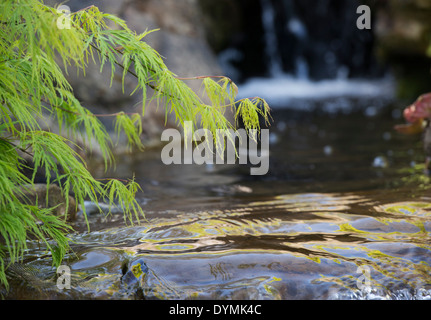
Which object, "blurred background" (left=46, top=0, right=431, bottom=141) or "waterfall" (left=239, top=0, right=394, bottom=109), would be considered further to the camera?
"waterfall" (left=239, top=0, right=394, bottom=109)

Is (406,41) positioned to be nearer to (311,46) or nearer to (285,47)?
(311,46)

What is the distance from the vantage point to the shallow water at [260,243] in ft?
7.11

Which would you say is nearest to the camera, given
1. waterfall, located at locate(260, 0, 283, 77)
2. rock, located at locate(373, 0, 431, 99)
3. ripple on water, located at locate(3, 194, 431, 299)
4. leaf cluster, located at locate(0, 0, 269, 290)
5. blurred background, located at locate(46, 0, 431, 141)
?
leaf cluster, located at locate(0, 0, 269, 290)

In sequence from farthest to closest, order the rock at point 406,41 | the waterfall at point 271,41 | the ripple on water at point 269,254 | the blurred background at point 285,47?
the waterfall at point 271,41
the rock at point 406,41
the blurred background at point 285,47
the ripple on water at point 269,254

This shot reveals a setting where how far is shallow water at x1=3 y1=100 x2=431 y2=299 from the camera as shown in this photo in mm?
2168

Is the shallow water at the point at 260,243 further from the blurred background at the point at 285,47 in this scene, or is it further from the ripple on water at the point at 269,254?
the blurred background at the point at 285,47

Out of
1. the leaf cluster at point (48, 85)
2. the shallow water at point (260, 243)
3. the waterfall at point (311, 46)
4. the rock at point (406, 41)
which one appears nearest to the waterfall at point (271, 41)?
the waterfall at point (311, 46)

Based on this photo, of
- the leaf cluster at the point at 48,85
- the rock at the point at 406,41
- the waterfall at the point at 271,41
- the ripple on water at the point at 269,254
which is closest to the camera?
the leaf cluster at the point at 48,85

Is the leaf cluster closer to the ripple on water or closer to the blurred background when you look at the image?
the ripple on water

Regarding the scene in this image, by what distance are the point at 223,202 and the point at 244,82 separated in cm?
693

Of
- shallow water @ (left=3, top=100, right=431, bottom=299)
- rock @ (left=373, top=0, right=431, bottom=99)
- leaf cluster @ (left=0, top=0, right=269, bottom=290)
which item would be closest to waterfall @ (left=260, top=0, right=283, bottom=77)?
rock @ (left=373, top=0, right=431, bottom=99)

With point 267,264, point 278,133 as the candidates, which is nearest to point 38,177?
point 267,264

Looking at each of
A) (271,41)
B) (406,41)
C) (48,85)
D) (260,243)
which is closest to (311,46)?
(271,41)

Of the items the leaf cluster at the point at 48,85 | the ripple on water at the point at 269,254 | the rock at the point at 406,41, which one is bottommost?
the ripple on water at the point at 269,254
